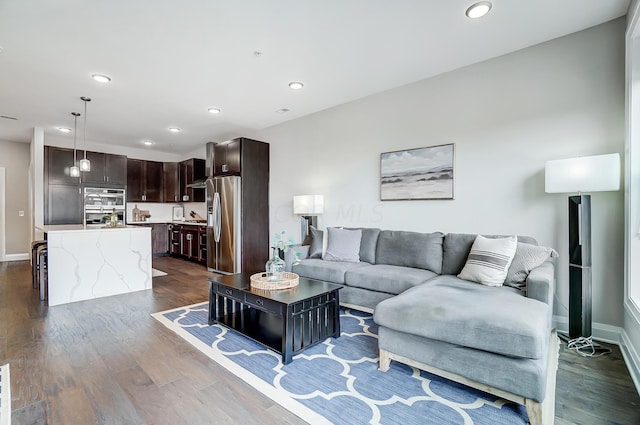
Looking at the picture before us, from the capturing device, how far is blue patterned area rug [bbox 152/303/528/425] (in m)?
1.67

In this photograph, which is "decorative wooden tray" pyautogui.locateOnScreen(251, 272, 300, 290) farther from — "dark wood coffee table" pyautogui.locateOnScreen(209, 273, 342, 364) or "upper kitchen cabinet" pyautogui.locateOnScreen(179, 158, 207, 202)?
"upper kitchen cabinet" pyautogui.locateOnScreen(179, 158, 207, 202)

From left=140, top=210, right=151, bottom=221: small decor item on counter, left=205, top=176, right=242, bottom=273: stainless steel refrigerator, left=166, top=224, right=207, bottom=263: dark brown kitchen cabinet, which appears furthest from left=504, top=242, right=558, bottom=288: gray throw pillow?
left=140, top=210, right=151, bottom=221: small decor item on counter

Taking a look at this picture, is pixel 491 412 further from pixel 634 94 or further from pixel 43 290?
pixel 43 290

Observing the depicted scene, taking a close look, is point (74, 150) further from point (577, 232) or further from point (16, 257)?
point (577, 232)

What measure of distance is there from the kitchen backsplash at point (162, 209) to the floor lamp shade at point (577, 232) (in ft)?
22.7

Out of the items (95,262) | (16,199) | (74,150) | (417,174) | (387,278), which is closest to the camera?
(387,278)

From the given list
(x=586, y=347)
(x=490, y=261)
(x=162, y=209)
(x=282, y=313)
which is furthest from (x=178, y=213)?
(x=586, y=347)

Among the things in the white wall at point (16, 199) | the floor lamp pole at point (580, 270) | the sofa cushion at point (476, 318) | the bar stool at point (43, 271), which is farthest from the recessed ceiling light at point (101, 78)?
the white wall at point (16, 199)

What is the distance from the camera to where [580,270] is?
2486 millimetres

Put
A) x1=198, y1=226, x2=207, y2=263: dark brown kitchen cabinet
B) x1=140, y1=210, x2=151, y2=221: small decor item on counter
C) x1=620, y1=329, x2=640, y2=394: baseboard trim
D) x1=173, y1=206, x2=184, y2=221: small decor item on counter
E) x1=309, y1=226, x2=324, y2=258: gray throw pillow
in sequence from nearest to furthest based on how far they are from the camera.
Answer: x1=620, y1=329, x2=640, y2=394: baseboard trim, x1=309, y1=226, x2=324, y2=258: gray throw pillow, x1=198, y1=226, x2=207, y2=263: dark brown kitchen cabinet, x1=140, y1=210, x2=151, y2=221: small decor item on counter, x1=173, y1=206, x2=184, y2=221: small decor item on counter

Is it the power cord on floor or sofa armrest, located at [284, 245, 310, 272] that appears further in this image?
sofa armrest, located at [284, 245, 310, 272]

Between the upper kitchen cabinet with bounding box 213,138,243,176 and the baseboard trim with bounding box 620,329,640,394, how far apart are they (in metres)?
5.13

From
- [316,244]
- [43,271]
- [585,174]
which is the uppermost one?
[585,174]

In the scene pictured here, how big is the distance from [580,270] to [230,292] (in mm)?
2968
